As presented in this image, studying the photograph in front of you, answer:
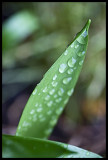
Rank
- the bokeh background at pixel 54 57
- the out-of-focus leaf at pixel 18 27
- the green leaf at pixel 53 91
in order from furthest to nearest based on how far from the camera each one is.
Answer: the out-of-focus leaf at pixel 18 27, the bokeh background at pixel 54 57, the green leaf at pixel 53 91

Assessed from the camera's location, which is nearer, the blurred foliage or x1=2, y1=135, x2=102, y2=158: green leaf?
x1=2, y1=135, x2=102, y2=158: green leaf

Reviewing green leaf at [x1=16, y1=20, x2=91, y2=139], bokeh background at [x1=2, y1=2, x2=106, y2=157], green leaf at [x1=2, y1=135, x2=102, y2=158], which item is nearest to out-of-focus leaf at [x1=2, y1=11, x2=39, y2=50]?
bokeh background at [x1=2, y1=2, x2=106, y2=157]

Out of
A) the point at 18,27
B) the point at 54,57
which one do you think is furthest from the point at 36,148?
the point at 18,27

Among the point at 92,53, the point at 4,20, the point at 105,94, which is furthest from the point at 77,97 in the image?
the point at 4,20

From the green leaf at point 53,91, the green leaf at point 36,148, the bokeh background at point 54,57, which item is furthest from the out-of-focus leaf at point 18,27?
the green leaf at point 36,148

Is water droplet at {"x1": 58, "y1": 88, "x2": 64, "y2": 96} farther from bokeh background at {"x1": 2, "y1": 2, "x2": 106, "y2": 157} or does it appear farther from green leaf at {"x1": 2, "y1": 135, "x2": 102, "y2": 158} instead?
bokeh background at {"x1": 2, "y1": 2, "x2": 106, "y2": 157}

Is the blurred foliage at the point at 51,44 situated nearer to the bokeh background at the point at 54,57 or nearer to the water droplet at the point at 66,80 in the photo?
the bokeh background at the point at 54,57
